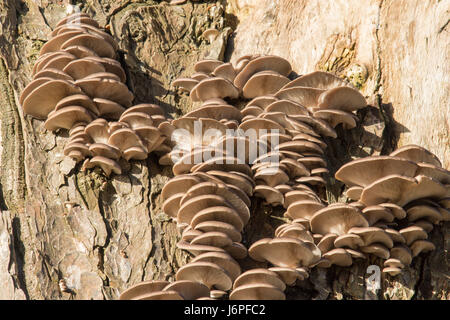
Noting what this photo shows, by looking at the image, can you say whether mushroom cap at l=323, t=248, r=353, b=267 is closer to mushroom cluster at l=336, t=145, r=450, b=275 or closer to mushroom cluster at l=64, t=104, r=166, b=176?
mushroom cluster at l=336, t=145, r=450, b=275

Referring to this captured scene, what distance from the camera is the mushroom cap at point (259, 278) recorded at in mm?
4398

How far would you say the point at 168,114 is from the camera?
6.43 m

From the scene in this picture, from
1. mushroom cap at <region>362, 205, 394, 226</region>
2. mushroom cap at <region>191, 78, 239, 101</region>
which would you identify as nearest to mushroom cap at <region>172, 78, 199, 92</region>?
mushroom cap at <region>191, 78, 239, 101</region>

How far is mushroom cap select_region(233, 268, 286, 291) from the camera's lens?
14.4ft

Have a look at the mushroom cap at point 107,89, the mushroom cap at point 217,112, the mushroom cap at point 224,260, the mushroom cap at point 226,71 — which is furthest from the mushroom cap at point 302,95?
the mushroom cap at point 224,260

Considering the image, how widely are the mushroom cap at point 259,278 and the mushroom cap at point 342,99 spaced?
198 centimetres

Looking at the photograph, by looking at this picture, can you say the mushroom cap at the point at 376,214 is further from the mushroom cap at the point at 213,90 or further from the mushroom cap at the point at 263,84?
the mushroom cap at the point at 213,90

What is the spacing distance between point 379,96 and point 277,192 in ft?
5.51

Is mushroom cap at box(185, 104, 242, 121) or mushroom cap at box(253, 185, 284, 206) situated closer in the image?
Answer: mushroom cap at box(253, 185, 284, 206)

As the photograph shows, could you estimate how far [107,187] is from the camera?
5449 millimetres

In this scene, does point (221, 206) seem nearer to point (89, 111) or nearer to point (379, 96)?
point (89, 111)

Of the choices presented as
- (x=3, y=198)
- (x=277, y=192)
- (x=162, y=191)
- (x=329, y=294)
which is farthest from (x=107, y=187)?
(x=329, y=294)

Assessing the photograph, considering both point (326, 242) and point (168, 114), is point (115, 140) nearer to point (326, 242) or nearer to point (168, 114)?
point (168, 114)

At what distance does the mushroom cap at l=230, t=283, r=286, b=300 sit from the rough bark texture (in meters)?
0.42
